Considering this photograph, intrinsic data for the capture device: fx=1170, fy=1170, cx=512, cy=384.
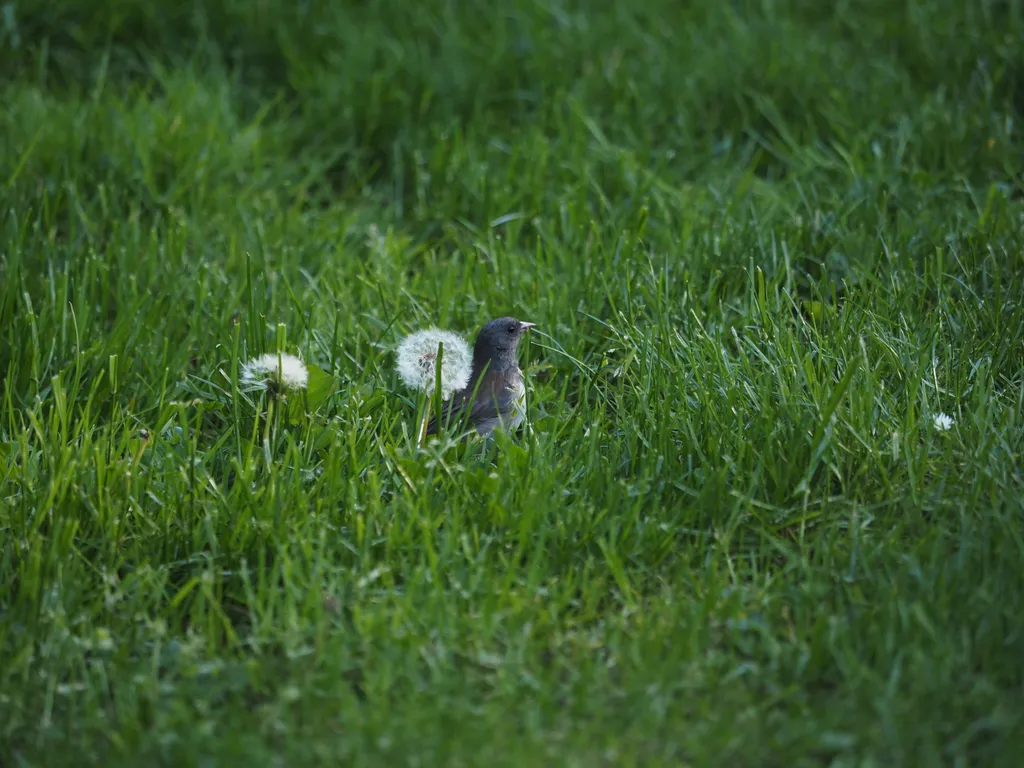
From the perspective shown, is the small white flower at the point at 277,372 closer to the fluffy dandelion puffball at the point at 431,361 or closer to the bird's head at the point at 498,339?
the fluffy dandelion puffball at the point at 431,361

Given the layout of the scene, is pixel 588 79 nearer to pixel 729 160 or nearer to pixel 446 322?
pixel 729 160

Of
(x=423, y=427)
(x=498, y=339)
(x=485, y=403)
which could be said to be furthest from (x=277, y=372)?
(x=498, y=339)

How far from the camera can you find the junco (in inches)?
140

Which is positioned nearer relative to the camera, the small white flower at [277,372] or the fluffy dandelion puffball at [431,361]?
the small white flower at [277,372]

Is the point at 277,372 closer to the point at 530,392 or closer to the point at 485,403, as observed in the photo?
the point at 485,403

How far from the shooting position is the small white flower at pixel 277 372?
340 centimetres

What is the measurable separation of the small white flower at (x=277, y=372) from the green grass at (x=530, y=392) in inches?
3.6

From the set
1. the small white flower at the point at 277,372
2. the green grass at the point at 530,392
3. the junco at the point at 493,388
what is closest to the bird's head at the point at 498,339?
the junco at the point at 493,388

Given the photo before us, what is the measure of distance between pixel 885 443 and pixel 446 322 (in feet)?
5.16

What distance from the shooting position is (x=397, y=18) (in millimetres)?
6398

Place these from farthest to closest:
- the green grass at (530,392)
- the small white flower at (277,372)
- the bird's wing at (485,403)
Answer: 1. the bird's wing at (485,403)
2. the small white flower at (277,372)
3. the green grass at (530,392)

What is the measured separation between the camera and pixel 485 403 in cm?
364

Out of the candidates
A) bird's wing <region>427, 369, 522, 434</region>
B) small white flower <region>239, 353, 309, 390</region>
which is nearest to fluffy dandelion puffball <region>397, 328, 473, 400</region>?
bird's wing <region>427, 369, 522, 434</region>

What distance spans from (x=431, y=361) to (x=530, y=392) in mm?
350
